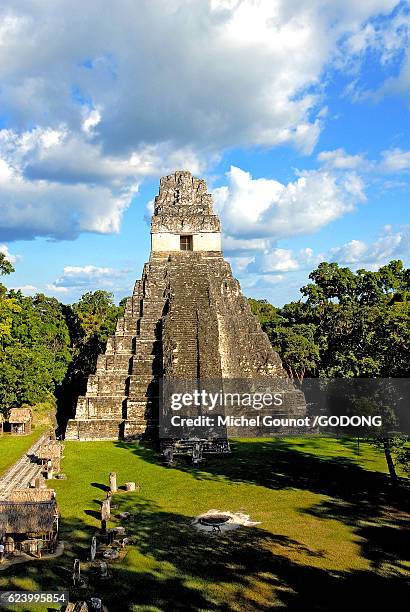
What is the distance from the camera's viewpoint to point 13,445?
67.1 ft

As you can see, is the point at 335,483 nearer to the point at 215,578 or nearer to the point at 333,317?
the point at 215,578

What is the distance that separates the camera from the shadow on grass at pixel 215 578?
8219mm

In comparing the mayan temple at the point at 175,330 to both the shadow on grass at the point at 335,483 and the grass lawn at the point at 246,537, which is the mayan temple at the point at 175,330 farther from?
the grass lawn at the point at 246,537

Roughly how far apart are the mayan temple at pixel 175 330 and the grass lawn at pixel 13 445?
1938mm

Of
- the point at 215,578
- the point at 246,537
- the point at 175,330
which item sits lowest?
the point at 215,578

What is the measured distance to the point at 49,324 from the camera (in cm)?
3300

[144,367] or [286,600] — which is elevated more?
[144,367]

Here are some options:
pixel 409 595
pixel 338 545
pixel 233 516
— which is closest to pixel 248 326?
pixel 233 516

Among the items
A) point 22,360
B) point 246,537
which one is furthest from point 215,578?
point 22,360

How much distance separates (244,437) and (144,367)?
16.7 feet

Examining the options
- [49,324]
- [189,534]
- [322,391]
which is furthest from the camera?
[49,324]

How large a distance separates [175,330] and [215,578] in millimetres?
14100

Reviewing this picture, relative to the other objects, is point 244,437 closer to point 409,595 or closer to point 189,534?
point 189,534

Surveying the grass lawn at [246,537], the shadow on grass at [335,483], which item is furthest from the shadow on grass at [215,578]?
the shadow on grass at [335,483]
